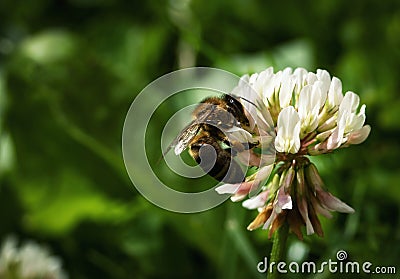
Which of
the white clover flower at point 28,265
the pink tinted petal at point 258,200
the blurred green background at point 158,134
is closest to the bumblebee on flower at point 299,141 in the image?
the pink tinted petal at point 258,200

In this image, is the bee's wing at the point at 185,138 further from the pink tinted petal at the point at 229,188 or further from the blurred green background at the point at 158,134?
the blurred green background at the point at 158,134

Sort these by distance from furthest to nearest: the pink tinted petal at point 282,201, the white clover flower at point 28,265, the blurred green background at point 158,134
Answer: the blurred green background at point 158,134
the white clover flower at point 28,265
the pink tinted petal at point 282,201

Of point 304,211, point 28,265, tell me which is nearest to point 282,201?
point 304,211

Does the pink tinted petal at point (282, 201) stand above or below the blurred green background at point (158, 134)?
below

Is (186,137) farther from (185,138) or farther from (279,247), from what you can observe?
(279,247)

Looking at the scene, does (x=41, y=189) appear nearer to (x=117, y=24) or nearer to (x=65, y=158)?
(x=65, y=158)

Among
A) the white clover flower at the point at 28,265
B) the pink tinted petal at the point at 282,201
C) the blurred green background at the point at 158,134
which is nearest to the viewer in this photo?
the pink tinted petal at the point at 282,201
